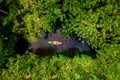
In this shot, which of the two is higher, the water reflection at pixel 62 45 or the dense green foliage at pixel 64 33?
the dense green foliage at pixel 64 33

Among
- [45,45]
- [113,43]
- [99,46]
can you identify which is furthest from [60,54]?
[113,43]

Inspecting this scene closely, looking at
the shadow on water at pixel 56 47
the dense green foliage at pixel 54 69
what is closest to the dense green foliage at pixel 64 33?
the dense green foliage at pixel 54 69

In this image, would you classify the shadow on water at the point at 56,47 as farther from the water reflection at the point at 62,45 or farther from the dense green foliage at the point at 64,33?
the dense green foliage at the point at 64,33

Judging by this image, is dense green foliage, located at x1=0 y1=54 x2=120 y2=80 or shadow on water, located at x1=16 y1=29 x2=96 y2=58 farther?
shadow on water, located at x1=16 y1=29 x2=96 y2=58

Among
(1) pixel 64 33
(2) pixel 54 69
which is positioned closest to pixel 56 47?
(1) pixel 64 33

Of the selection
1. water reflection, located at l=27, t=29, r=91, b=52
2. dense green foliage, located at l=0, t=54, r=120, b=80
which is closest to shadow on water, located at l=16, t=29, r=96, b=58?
water reflection, located at l=27, t=29, r=91, b=52

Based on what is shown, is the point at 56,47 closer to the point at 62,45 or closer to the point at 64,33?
the point at 62,45

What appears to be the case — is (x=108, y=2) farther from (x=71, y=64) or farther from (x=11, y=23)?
(x=11, y=23)

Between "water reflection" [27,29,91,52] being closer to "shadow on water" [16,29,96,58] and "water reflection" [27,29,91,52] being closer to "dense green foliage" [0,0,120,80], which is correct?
"shadow on water" [16,29,96,58]
